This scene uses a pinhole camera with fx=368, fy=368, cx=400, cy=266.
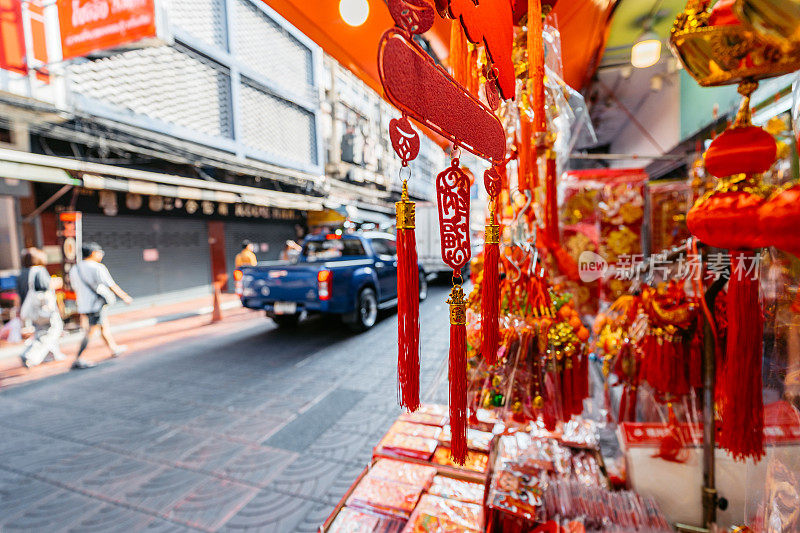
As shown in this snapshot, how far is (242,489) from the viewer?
9.24 feet

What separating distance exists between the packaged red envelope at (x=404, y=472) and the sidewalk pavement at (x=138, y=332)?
625cm

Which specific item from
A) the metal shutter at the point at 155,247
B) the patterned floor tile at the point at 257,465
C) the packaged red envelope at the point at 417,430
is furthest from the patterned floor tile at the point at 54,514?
the metal shutter at the point at 155,247

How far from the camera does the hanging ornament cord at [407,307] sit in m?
0.92

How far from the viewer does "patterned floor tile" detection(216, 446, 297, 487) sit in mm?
2949

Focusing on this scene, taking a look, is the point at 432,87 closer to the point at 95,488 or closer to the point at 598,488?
the point at 598,488

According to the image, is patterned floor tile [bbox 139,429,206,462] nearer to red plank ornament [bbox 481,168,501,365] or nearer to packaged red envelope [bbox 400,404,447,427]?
packaged red envelope [bbox 400,404,447,427]

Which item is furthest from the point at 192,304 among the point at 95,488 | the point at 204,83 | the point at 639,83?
the point at 639,83

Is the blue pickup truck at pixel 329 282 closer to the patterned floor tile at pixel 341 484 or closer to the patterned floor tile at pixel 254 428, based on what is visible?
the patterned floor tile at pixel 254 428

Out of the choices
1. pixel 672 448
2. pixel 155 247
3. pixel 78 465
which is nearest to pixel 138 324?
pixel 155 247

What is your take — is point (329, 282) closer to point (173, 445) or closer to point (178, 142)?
point (173, 445)

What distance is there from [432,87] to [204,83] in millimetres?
13354

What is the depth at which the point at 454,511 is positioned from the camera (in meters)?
1.62

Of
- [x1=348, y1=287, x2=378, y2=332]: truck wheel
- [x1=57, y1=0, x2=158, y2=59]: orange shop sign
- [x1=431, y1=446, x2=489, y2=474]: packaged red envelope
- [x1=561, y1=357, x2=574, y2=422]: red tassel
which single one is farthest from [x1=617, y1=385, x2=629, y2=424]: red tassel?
[x1=57, y1=0, x2=158, y2=59]: orange shop sign

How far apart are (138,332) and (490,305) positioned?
9.34m
